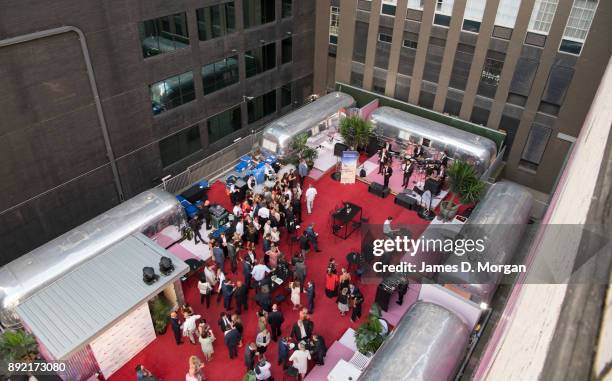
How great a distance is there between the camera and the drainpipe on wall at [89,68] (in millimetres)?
16734

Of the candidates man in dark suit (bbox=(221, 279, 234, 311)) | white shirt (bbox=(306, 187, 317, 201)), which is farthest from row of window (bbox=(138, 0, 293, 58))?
man in dark suit (bbox=(221, 279, 234, 311))

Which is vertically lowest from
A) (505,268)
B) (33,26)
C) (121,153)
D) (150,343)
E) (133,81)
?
(150,343)

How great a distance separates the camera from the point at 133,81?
2131cm

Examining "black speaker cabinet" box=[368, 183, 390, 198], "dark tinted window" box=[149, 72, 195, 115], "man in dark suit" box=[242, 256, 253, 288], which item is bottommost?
"black speaker cabinet" box=[368, 183, 390, 198]

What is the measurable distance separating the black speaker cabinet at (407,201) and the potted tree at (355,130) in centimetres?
480

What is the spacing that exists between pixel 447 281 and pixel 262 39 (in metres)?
18.6

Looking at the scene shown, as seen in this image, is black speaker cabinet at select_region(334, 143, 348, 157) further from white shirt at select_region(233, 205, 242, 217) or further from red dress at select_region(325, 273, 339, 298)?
red dress at select_region(325, 273, 339, 298)

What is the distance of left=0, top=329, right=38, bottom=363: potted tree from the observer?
1427 centimetres

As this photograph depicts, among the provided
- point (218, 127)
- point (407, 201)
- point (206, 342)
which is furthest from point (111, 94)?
point (407, 201)

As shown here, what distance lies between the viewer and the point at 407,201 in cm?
2323

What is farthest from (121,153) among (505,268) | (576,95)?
(576,95)

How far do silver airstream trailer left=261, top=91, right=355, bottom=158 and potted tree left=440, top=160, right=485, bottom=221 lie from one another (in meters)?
9.12

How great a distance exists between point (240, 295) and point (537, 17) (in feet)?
66.4

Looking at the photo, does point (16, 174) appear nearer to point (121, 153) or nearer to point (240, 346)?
point (121, 153)
